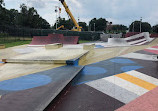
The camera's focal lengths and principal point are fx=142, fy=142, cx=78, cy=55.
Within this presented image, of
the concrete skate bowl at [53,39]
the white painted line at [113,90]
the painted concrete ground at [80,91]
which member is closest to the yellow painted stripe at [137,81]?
the painted concrete ground at [80,91]

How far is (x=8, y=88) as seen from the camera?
14.2ft

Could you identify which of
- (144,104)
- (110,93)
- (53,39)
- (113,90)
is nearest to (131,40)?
(53,39)

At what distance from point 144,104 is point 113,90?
44.8 inches

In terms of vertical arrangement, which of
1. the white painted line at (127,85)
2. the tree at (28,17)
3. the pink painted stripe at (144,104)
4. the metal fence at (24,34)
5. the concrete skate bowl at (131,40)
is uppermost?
the tree at (28,17)

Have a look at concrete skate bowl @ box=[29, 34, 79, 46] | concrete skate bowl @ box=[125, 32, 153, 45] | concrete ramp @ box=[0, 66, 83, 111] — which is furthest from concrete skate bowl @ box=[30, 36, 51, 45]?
concrete ramp @ box=[0, 66, 83, 111]

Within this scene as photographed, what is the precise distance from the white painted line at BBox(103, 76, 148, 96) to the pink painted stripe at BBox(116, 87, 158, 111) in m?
0.28

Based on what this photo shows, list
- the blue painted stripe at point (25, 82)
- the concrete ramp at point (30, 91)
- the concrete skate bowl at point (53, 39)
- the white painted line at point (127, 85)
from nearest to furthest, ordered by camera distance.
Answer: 1. the concrete ramp at point (30, 91)
2. the blue painted stripe at point (25, 82)
3. the white painted line at point (127, 85)
4. the concrete skate bowl at point (53, 39)

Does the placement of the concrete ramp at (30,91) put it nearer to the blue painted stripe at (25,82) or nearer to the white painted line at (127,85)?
the blue painted stripe at (25,82)

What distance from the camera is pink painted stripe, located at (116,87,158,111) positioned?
137 inches

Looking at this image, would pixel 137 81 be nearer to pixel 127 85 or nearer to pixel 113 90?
pixel 127 85

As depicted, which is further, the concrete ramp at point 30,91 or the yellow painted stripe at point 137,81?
the yellow painted stripe at point 137,81

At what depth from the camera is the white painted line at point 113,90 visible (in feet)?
13.5

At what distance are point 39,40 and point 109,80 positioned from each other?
707 inches

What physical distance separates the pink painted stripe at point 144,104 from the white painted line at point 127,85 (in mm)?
276
